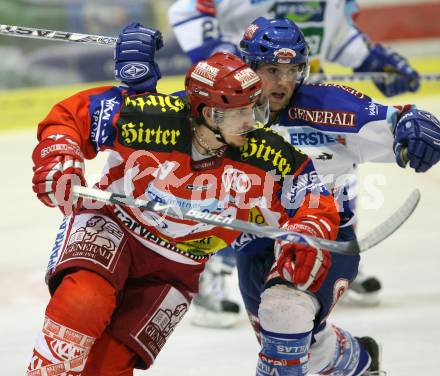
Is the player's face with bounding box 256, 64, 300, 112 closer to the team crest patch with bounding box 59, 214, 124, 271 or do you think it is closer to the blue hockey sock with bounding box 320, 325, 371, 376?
the team crest patch with bounding box 59, 214, 124, 271

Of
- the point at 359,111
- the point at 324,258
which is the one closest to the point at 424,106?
the point at 359,111

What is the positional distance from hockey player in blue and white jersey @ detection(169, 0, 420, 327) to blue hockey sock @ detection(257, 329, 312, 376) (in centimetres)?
154

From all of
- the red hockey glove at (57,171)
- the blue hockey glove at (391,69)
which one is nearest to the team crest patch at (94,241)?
the red hockey glove at (57,171)

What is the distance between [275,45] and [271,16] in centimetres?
166

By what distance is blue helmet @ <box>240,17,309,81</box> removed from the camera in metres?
3.29

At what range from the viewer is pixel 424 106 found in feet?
25.2

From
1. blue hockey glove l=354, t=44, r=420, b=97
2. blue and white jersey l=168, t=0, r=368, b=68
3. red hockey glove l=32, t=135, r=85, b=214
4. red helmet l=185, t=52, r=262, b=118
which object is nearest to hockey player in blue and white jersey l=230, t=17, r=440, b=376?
red helmet l=185, t=52, r=262, b=118

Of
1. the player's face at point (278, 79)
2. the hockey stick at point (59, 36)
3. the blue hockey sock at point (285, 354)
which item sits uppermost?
the hockey stick at point (59, 36)

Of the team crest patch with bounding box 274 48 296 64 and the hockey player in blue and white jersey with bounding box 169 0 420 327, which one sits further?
the hockey player in blue and white jersey with bounding box 169 0 420 327

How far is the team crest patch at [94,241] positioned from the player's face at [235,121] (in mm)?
491

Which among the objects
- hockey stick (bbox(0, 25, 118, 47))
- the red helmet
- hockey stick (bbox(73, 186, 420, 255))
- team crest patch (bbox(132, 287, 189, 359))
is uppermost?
hockey stick (bbox(0, 25, 118, 47))

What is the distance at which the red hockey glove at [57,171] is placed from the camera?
266 centimetres

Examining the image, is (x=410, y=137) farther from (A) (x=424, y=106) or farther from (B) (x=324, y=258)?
(A) (x=424, y=106)

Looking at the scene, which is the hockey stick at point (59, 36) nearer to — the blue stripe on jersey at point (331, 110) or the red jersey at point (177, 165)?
the red jersey at point (177, 165)
